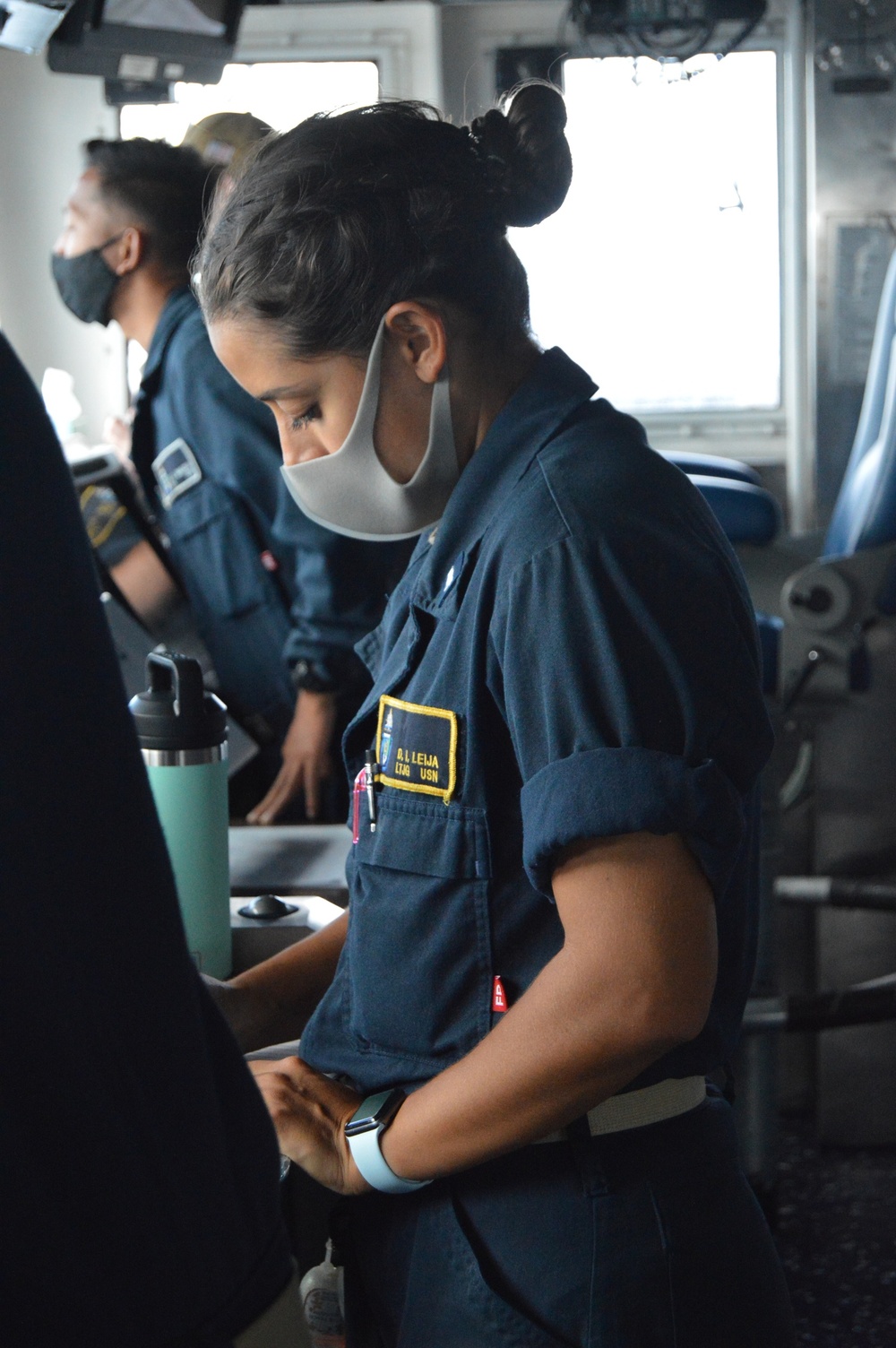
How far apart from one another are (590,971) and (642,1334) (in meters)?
0.26

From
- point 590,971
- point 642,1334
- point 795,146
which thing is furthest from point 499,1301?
point 795,146

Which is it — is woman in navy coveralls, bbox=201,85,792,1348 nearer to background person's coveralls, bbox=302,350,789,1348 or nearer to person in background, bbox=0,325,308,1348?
background person's coveralls, bbox=302,350,789,1348

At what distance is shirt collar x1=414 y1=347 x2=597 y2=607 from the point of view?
86cm

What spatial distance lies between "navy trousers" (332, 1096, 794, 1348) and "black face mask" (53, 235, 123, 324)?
5.69ft

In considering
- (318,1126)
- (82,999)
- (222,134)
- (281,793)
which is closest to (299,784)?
(281,793)

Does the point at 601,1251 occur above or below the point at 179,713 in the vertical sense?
below

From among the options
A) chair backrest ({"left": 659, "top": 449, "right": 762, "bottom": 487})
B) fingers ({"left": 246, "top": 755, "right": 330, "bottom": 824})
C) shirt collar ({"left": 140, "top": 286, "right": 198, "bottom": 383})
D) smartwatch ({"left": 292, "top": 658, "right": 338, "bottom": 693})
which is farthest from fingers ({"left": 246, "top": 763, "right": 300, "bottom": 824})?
chair backrest ({"left": 659, "top": 449, "right": 762, "bottom": 487})

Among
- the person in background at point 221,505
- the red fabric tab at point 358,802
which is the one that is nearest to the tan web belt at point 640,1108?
the red fabric tab at point 358,802

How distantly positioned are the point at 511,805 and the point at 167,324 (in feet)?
5.08

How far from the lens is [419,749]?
0.85m

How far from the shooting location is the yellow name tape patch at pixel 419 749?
0.84 metres

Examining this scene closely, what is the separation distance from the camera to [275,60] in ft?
11.6

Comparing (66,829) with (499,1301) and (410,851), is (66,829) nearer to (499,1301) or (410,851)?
(410,851)

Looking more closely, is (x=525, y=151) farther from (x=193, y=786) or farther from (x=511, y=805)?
(x=193, y=786)
